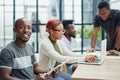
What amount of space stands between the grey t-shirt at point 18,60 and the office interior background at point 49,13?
4552 millimetres

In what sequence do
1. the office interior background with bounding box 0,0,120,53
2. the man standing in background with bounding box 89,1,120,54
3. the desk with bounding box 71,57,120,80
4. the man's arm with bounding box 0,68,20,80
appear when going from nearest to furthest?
the desk with bounding box 71,57,120,80 → the man's arm with bounding box 0,68,20,80 → the man standing in background with bounding box 89,1,120,54 → the office interior background with bounding box 0,0,120,53

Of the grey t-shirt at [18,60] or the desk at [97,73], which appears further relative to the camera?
the grey t-shirt at [18,60]

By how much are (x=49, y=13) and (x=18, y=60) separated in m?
4.85

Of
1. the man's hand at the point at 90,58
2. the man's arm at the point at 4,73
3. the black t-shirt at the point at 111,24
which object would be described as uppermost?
the black t-shirt at the point at 111,24

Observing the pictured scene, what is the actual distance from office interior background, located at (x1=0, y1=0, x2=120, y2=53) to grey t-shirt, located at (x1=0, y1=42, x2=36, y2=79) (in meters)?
4.55

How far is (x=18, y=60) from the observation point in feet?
6.34

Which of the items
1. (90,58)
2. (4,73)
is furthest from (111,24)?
(4,73)

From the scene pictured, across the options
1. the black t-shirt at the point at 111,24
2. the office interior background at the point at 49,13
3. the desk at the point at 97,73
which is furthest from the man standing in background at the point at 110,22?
the office interior background at the point at 49,13

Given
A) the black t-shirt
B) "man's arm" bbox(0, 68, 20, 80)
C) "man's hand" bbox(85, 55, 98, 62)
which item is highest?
the black t-shirt

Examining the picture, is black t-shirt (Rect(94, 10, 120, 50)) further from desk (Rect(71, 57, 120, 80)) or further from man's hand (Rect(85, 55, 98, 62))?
desk (Rect(71, 57, 120, 80))

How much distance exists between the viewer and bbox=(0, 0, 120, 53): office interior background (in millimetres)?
6613

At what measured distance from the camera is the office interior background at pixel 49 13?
260 inches

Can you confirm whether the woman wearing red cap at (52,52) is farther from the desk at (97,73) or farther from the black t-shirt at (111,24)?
the black t-shirt at (111,24)

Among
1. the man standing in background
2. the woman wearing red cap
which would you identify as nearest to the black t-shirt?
the man standing in background
